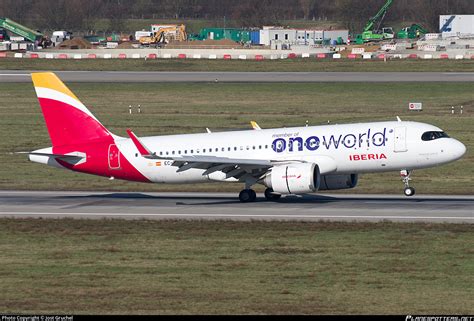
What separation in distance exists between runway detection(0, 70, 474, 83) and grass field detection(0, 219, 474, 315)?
74.5 m

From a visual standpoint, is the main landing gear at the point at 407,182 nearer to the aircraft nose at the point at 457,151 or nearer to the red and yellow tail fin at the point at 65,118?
the aircraft nose at the point at 457,151

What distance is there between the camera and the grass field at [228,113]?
203 feet

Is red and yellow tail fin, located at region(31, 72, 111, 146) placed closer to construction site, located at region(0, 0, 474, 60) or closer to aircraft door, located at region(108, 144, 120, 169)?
aircraft door, located at region(108, 144, 120, 169)

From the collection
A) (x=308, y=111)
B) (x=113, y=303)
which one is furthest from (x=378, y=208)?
(x=308, y=111)

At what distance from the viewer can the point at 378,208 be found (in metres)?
49.8

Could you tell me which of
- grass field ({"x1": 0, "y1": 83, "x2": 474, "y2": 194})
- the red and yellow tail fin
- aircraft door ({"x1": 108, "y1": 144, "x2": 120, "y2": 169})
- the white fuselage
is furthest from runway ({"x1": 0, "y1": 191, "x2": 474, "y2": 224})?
grass field ({"x1": 0, "y1": 83, "x2": 474, "y2": 194})

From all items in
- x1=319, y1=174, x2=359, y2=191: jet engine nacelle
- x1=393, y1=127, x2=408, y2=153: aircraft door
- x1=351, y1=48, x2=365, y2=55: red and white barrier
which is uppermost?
x1=351, y1=48, x2=365, y2=55: red and white barrier

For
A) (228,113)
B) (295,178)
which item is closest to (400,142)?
(295,178)

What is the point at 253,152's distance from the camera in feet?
173

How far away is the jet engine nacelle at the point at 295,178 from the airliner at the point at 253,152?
0.05 meters

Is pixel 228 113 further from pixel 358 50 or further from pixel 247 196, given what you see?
pixel 358 50

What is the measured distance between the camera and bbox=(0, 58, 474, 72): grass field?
435 ft

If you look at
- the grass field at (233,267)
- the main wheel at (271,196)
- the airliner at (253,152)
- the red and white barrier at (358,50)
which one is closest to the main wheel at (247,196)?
the airliner at (253,152)

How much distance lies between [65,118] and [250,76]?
2833 inches
